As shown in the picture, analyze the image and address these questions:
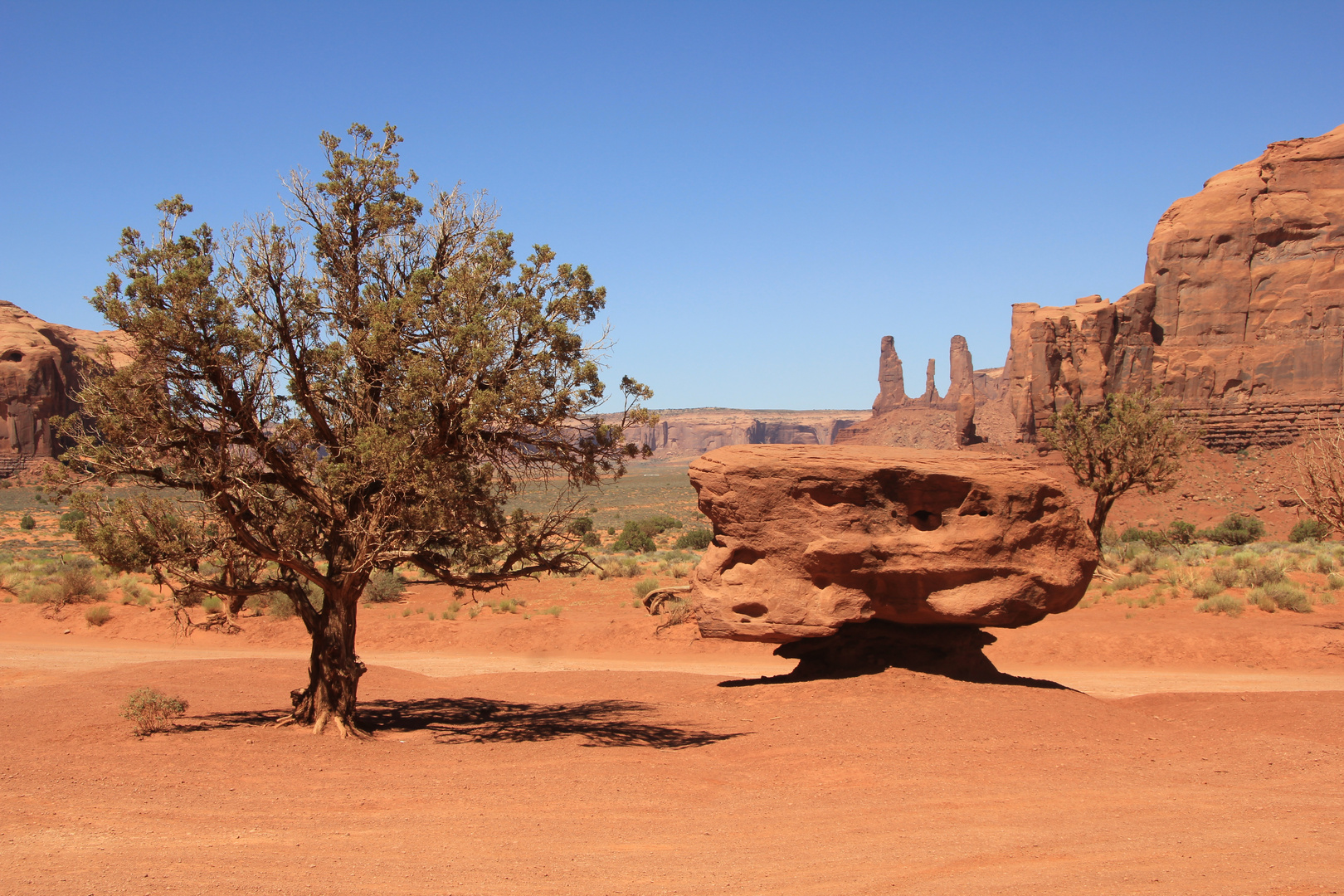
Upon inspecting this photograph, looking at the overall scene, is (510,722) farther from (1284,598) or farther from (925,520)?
(1284,598)

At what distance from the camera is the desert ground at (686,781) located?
18.7ft

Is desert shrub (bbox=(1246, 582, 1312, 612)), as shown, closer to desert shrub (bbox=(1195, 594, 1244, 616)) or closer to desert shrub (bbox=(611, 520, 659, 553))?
desert shrub (bbox=(1195, 594, 1244, 616))

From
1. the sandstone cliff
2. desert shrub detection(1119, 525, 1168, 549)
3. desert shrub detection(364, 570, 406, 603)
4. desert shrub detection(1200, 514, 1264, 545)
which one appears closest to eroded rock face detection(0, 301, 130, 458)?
desert shrub detection(364, 570, 406, 603)

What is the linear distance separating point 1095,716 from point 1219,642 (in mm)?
9451

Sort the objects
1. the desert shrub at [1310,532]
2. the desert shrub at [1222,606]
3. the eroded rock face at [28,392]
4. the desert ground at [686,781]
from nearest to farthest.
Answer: the desert ground at [686,781] → the desert shrub at [1222,606] → the desert shrub at [1310,532] → the eroded rock face at [28,392]

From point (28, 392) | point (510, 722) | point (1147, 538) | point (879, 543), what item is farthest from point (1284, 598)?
point (28, 392)

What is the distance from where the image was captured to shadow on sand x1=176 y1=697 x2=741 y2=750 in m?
10.6

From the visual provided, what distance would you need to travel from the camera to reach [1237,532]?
126 ft

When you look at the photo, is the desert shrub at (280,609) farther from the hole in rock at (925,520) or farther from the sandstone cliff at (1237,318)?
the sandstone cliff at (1237,318)

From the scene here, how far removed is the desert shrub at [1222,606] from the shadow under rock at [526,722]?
15.2 metres

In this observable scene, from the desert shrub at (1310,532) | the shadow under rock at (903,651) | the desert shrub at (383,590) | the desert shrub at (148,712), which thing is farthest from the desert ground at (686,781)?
the desert shrub at (1310,532)

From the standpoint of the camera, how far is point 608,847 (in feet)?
20.9

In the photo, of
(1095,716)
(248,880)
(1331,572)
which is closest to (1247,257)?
(1331,572)

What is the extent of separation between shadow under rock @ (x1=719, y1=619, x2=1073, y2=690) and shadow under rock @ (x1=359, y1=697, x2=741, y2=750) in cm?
253
